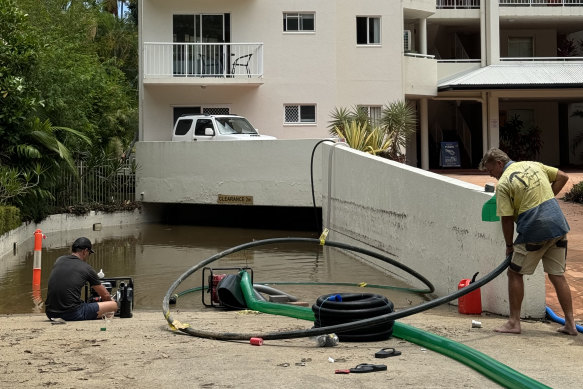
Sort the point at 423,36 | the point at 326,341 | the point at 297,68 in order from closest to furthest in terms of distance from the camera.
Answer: the point at 326,341
the point at 297,68
the point at 423,36

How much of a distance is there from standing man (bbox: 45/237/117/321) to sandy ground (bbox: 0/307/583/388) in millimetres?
546

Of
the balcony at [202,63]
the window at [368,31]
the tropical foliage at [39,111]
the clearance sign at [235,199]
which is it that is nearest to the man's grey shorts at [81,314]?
the tropical foliage at [39,111]

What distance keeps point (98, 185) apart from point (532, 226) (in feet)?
66.4

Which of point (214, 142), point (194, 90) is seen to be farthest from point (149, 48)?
point (214, 142)

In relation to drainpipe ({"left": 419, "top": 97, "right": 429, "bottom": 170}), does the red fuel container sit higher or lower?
lower

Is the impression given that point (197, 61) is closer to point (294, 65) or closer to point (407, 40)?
point (294, 65)

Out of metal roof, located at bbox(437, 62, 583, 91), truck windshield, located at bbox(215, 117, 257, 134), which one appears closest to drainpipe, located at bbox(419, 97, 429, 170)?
metal roof, located at bbox(437, 62, 583, 91)

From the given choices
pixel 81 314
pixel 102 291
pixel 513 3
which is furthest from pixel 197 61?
pixel 81 314

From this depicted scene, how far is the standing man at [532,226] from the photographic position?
7.84m

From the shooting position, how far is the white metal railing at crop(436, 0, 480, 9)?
33.4m

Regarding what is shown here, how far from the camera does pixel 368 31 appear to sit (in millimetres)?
30438

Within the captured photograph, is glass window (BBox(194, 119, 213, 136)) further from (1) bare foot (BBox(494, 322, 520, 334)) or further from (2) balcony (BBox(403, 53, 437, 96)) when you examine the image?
(1) bare foot (BBox(494, 322, 520, 334))

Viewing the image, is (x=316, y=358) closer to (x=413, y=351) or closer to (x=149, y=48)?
(x=413, y=351)

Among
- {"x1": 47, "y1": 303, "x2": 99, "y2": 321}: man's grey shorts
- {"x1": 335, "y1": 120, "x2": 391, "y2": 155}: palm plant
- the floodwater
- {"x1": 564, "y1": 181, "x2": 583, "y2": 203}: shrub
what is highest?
{"x1": 335, "y1": 120, "x2": 391, "y2": 155}: palm plant
